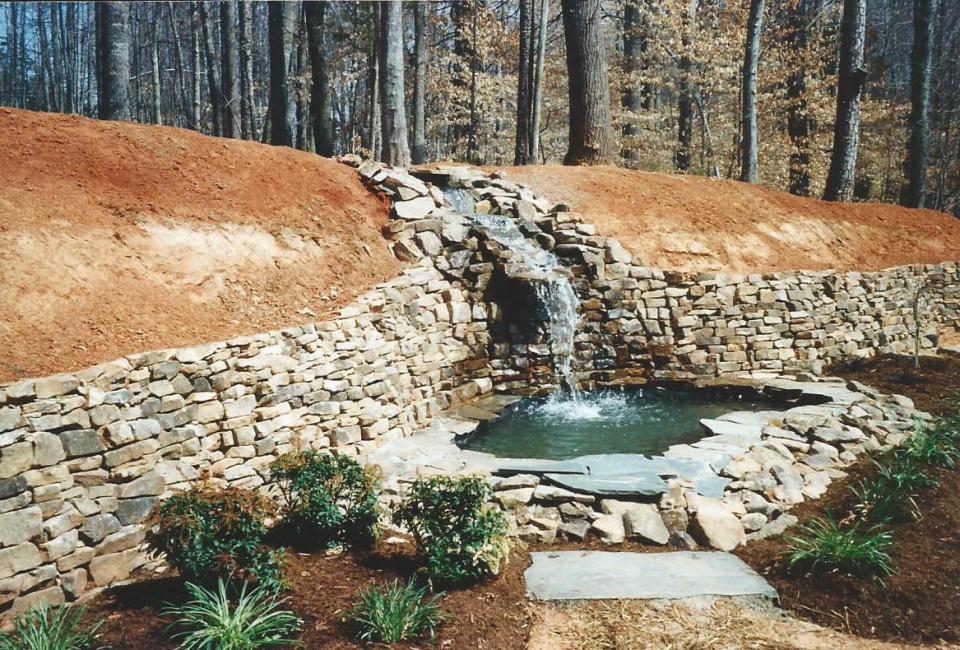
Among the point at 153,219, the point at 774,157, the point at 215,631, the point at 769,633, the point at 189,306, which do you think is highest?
the point at 774,157

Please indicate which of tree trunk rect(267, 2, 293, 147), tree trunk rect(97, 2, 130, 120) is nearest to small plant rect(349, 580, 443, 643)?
tree trunk rect(97, 2, 130, 120)

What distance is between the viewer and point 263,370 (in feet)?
19.2

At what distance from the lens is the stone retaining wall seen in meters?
4.18

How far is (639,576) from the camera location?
14.4 ft

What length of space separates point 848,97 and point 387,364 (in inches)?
457

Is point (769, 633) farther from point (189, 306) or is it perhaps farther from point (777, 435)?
point (189, 306)

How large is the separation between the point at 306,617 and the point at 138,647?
84 centimetres

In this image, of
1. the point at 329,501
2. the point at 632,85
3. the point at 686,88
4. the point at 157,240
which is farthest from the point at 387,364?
the point at 686,88

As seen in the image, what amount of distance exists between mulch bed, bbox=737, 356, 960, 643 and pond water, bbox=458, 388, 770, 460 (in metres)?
2.12

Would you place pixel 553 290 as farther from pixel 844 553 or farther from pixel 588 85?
pixel 588 85

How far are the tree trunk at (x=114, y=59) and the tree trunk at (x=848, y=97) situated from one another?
515 inches

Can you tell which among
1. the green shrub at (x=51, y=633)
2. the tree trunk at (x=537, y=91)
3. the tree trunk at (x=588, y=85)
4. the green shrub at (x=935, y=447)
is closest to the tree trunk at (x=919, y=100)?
the tree trunk at (x=588, y=85)

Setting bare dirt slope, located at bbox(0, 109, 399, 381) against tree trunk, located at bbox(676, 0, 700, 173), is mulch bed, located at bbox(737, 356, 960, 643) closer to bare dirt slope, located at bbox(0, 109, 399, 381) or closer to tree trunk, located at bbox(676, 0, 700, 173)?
bare dirt slope, located at bbox(0, 109, 399, 381)

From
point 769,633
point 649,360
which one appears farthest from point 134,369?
point 649,360
